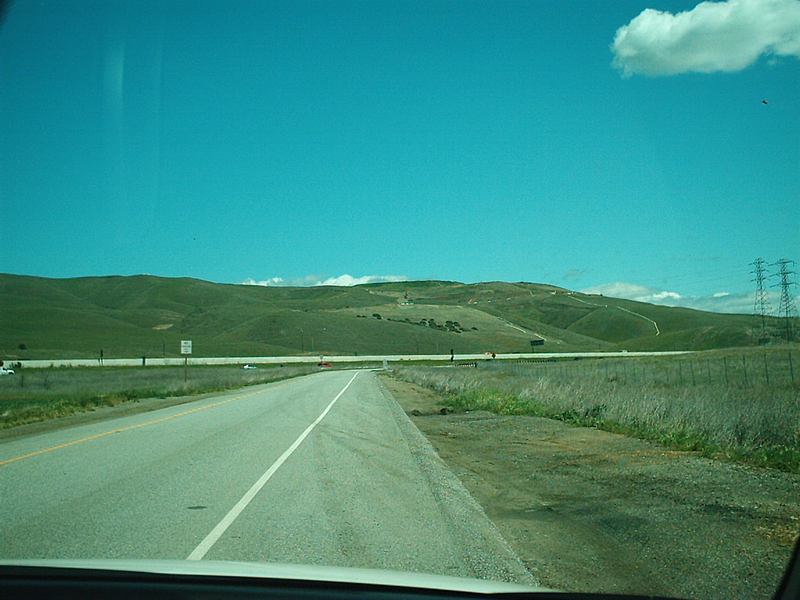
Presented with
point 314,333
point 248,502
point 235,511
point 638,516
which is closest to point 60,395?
point 248,502

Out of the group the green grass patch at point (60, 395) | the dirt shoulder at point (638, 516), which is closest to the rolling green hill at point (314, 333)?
the green grass patch at point (60, 395)

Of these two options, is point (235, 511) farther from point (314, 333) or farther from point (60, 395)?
point (314, 333)

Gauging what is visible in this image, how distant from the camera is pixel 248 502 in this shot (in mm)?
8992

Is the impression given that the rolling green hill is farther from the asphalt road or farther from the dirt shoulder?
the asphalt road

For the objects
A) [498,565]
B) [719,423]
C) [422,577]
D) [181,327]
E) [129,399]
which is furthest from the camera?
[181,327]

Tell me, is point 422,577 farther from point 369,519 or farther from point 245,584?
point 369,519

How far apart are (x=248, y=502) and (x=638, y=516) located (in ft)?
16.1

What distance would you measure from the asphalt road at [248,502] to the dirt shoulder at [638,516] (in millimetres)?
519

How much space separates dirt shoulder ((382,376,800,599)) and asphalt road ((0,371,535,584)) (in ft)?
1.70

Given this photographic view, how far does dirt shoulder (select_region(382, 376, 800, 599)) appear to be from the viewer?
6.04 m

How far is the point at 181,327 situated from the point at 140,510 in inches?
7143

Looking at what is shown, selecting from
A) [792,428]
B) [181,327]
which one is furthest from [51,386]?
[181,327]

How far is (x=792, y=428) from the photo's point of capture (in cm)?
1212

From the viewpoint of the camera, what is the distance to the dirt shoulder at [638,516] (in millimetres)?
6039
